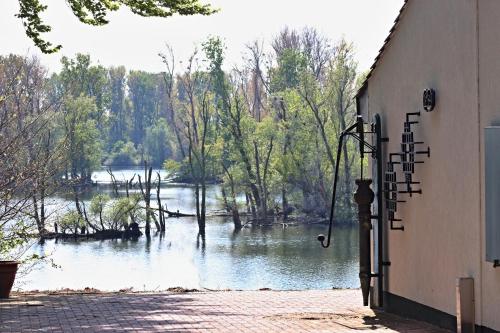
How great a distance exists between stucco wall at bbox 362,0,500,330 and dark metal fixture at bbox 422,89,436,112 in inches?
2.5

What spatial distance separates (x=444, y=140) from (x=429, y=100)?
1.62ft

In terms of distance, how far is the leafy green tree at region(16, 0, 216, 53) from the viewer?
1402 cm

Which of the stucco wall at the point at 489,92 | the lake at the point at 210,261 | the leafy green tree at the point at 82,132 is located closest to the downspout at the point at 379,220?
the stucco wall at the point at 489,92

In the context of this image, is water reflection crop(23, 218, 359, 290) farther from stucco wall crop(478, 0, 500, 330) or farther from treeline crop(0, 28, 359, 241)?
stucco wall crop(478, 0, 500, 330)

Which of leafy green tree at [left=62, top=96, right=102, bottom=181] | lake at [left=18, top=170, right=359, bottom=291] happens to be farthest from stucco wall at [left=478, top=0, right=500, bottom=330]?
leafy green tree at [left=62, top=96, right=102, bottom=181]

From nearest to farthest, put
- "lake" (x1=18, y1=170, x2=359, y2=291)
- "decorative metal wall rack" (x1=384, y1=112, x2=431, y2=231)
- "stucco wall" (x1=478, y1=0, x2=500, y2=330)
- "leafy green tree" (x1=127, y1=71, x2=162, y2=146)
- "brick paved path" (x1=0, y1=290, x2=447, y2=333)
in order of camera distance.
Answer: "stucco wall" (x1=478, y1=0, x2=500, y2=330) < "brick paved path" (x1=0, y1=290, x2=447, y2=333) < "decorative metal wall rack" (x1=384, y1=112, x2=431, y2=231) < "lake" (x1=18, y1=170, x2=359, y2=291) < "leafy green tree" (x1=127, y1=71, x2=162, y2=146)

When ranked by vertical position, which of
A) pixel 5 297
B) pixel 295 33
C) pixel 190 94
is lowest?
pixel 5 297

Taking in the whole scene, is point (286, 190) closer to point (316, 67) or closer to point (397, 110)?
point (316, 67)

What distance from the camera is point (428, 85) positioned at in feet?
32.4

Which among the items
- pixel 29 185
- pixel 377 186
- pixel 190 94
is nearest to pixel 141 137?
pixel 190 94

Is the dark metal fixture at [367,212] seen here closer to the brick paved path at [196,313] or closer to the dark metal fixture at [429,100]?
the brick paved path at [196,313]

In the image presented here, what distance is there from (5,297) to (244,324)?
471cm

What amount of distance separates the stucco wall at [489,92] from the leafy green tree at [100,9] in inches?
253

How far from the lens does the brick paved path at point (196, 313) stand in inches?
376
